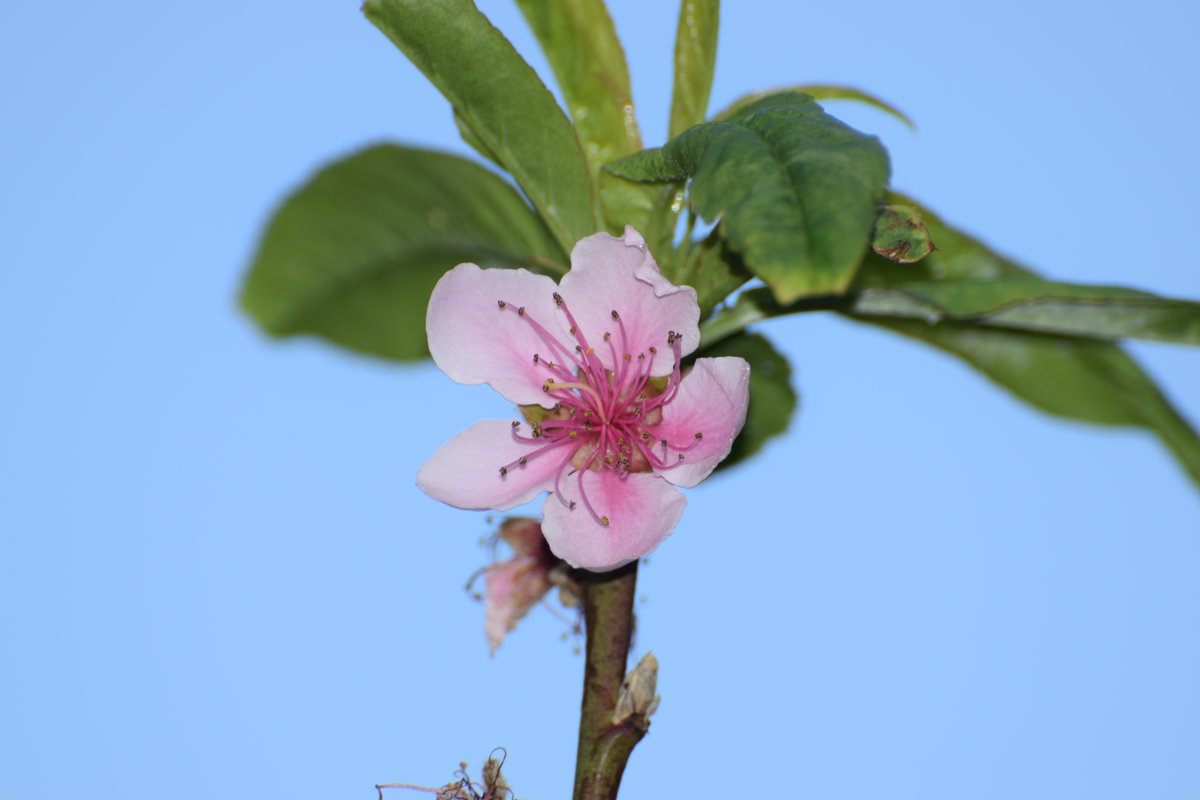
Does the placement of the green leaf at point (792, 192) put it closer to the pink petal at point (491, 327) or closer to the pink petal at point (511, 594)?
the pink petal at point (491, 327)

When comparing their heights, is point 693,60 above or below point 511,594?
above

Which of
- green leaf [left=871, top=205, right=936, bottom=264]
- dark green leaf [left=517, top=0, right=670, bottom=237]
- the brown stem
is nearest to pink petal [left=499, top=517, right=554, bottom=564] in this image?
the brown stem

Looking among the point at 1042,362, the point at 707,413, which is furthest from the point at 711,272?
the point at 1042,362

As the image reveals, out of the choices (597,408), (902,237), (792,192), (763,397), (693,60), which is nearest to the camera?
(792,192)

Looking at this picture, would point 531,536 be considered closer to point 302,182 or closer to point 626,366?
point 626,366

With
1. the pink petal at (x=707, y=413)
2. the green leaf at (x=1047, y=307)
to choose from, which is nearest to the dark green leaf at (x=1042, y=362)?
the green leaf at (x=1047, y=307)

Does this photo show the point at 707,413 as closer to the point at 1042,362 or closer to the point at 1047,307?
the point at 1047,307

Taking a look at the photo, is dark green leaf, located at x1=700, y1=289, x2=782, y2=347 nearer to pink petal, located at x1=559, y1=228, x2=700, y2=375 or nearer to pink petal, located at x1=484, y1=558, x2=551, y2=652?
pink petal, located at x1=559, y1=228, x2=700, y2=375

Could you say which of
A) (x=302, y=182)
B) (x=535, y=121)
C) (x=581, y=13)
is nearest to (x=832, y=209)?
(x=535, y=121)
